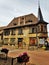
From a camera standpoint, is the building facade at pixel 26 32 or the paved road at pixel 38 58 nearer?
the paved road at pixel 38 58

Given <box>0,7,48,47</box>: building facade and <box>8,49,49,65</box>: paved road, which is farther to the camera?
<box>0,7,48,47</box>: building facade

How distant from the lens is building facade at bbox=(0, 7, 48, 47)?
42781mm

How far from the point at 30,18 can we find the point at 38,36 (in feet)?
31.7

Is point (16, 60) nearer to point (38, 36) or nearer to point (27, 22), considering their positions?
point (38, 36)

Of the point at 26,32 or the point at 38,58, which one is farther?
the point at 26,32

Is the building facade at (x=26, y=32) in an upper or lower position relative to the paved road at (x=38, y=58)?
upper

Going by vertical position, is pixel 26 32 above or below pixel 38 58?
above

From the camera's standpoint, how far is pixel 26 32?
1805 inches

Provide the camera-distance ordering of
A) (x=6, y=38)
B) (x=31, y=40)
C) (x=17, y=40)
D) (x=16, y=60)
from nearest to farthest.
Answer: (x=16, y=60) → (x=31, y=40) → (x=17, y=40) → (x=6, y=38)

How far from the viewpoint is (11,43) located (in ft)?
164

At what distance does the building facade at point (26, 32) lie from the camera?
140 ft

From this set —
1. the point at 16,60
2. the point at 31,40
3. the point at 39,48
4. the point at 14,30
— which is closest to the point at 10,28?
the point at 14,30

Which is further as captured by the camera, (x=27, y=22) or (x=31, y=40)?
(x=27, y=22)

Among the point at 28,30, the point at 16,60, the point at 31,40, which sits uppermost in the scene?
the point at 28,30
